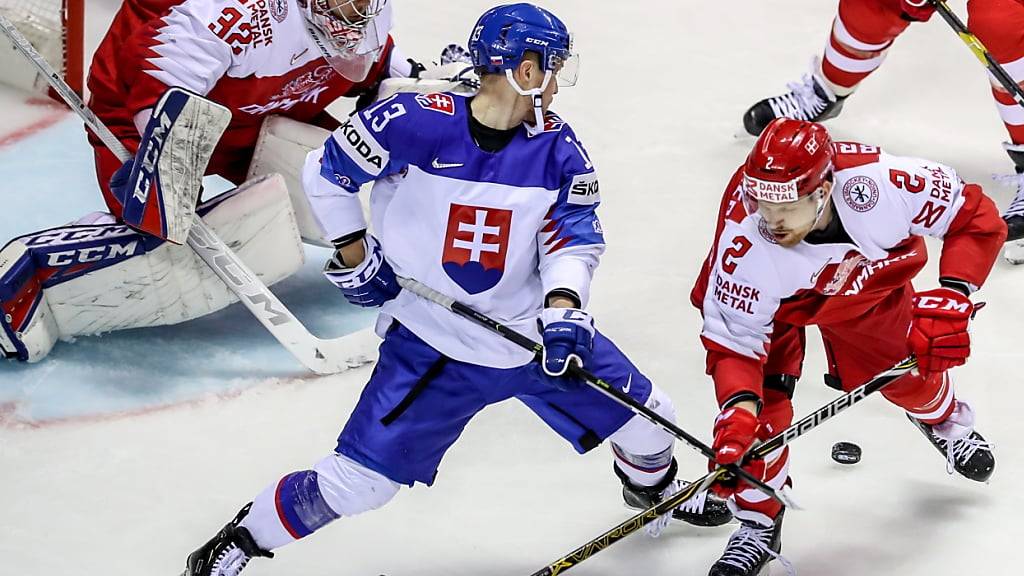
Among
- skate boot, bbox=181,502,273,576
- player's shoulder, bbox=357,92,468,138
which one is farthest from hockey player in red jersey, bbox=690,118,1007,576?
skate boot, bbox=181,502,273,576

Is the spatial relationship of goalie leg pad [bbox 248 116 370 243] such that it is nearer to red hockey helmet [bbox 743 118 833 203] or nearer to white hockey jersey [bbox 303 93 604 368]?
white hockey jersey [bbox 303 93 604 368]

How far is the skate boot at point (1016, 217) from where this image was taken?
416 centimetres

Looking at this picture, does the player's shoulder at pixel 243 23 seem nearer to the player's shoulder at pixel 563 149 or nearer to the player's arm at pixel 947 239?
the player's shoulder at pixel 563 149

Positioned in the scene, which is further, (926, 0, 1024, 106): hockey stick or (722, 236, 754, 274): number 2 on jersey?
(926, 0, 1024, 106): hockey stick

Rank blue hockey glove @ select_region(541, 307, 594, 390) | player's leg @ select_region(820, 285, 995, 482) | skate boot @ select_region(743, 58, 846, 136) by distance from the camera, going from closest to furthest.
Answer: blue hockey glove @ select_region(541, 307, 594, 390)
player's leg @ select_region(820, 285, 995, 482)
skate boot @ select_region(743, 58, 846, 136)

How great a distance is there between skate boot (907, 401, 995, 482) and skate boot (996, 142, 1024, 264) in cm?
107

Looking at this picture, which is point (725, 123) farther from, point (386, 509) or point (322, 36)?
point (386, 509)

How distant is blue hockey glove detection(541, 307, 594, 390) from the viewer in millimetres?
2572

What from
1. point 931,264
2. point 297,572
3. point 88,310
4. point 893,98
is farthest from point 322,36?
point 893,98

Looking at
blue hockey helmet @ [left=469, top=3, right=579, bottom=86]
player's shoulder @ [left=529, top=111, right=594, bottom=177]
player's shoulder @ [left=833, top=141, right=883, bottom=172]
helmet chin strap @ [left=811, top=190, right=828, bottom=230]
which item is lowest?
helmet chin strap @ [left=811, top=190, right=828, bottom=230]

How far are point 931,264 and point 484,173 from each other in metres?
2.03

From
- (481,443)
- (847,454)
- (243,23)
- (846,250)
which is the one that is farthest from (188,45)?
(847,454)

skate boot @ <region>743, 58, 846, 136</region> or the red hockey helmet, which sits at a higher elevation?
the red hockey helmet

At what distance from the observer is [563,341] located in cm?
258
